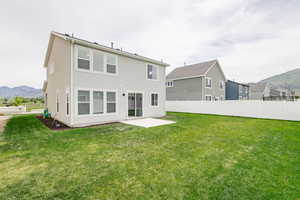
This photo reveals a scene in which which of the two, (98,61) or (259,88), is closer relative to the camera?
(98,61)

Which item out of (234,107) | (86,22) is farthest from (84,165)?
(234,107)

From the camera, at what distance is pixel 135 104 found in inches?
425

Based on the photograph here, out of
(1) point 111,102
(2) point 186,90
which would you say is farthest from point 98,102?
(2) point 186,90

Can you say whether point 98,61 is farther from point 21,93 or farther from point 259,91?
point 21,93

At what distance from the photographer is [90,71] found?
27.0 ft

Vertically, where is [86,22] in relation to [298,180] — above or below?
above

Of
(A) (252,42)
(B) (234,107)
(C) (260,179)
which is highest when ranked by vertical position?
(A) (252,42)

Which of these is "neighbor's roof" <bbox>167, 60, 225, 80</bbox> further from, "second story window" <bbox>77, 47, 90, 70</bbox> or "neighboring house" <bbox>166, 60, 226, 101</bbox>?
"second story window" <bbox>77, 47, 90, 70</bbox>

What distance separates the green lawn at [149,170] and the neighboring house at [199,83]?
13868 mm

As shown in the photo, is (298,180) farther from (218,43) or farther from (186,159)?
(218,43)

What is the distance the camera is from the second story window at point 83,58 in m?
7.89

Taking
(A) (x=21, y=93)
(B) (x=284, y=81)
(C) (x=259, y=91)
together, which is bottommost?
(C) (x=259, y=91)

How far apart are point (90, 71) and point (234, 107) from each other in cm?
1356

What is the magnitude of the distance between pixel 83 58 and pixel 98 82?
167cm
